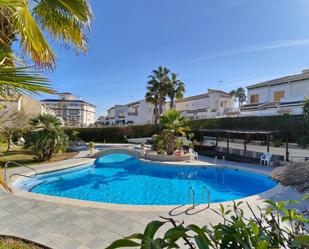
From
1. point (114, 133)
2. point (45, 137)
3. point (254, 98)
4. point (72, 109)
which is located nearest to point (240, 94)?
Result: point (254, 98)

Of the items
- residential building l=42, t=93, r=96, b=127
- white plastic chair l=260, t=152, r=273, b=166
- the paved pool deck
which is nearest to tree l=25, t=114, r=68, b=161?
the paved pool deck

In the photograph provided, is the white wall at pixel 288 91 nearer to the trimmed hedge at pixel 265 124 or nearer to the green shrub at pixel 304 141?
the trimmed hedge at pixel 265 124

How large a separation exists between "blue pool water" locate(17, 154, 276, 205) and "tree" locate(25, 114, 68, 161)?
2.68 meters

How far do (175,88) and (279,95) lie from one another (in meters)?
15.3

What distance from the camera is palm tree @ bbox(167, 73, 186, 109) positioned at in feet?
114

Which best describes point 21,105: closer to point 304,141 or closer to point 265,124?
point 265,124

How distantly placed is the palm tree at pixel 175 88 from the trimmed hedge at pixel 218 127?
5.64 m

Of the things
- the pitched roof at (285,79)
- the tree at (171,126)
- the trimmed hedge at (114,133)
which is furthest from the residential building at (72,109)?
the tree at (171,126)

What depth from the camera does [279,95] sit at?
3222 cm

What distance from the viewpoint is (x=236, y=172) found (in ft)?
53.0

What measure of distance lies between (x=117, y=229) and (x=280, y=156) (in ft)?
54.1

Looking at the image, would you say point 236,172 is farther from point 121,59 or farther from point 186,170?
point 121,59

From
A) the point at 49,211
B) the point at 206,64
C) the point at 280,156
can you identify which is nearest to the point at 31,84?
the point at 49,211

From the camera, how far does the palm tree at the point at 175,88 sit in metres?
34.8
